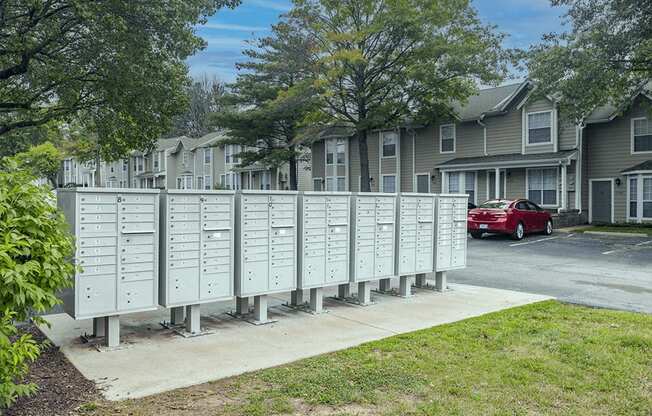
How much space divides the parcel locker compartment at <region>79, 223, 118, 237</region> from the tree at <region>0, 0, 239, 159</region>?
35.4ft

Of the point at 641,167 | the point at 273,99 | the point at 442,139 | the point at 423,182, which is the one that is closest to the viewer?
the point at 641,167

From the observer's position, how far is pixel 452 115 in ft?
86.2

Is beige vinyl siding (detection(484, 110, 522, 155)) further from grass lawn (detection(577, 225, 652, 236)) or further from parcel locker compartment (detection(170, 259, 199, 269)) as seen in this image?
parcel locker compartment (detection(170, 259, 199, 269))

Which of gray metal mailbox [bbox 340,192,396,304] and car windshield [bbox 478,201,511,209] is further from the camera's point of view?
car windshield [bbox 478,201,511,209]

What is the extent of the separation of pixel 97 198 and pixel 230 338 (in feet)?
6.41

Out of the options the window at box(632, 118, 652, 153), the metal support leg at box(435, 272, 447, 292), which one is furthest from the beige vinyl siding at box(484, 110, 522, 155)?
the metal support leg at box(435, 272, 447, 292)

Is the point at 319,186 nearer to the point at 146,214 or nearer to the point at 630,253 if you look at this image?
the point at 630,253

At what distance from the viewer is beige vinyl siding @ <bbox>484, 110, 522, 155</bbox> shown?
Result: 24.9 metres

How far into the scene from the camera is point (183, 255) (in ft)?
18.1

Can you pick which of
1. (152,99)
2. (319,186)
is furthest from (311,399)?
(319,186)

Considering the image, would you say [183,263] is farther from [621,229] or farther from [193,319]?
[621,229]

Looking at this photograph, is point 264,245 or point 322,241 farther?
point 322,241

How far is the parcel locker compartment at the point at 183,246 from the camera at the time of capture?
5.45 m

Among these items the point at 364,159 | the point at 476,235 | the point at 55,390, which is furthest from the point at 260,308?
the point at 364,159
